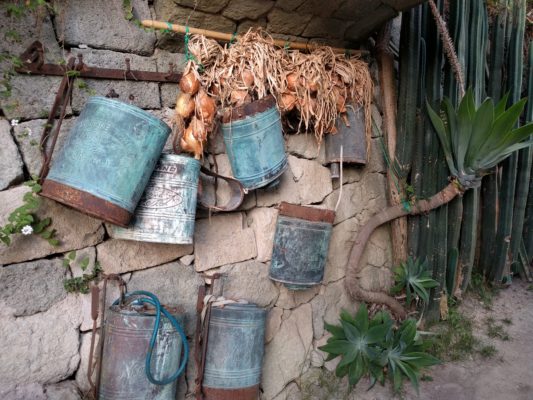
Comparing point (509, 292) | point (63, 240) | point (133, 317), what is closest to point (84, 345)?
point (133, 317)

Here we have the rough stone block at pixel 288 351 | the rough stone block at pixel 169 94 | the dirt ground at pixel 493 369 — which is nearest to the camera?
the rough stone block at pixel 169 94

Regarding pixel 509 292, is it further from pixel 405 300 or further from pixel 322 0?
pixel 322 0

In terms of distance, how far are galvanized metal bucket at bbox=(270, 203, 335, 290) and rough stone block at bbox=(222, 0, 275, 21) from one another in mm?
921

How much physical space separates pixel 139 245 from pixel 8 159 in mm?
582

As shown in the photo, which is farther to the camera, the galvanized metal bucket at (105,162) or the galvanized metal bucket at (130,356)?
the galvanized metal bucket at (130,356)

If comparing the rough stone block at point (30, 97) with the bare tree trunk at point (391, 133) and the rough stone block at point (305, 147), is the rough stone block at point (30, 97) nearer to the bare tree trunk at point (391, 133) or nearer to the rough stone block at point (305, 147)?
the rough stone block at point (305, 147)

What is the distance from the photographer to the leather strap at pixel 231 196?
1.83 meters

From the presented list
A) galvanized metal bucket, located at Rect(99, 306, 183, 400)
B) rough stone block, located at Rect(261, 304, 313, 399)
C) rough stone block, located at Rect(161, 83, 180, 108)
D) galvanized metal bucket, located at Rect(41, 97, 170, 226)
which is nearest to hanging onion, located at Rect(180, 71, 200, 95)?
rough stone block, located at Rect(161, 83, 180, 108)

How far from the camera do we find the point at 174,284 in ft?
6.05

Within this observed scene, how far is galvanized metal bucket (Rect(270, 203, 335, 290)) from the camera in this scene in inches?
78.8

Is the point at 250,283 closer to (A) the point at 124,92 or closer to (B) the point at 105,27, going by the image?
(A) the point at 124,92

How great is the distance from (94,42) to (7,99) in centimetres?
41

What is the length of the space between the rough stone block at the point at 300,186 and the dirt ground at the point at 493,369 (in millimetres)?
1087

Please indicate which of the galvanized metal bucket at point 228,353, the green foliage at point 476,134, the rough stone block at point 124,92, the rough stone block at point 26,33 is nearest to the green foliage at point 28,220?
the rough stone block at point 124,92
